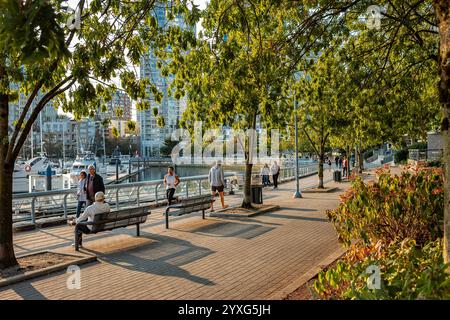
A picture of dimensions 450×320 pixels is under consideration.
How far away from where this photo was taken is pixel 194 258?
8625mm

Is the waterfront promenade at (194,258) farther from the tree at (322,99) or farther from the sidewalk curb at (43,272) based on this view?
the tree at (322,99)

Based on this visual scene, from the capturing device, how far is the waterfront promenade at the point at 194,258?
6570mm

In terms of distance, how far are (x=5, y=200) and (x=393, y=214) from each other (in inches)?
267

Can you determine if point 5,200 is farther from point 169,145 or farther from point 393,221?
point 169,145

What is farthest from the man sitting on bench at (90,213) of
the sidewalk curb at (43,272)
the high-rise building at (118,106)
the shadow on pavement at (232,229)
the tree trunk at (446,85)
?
the tree trunk at (446,85)

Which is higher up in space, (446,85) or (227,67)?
(227,67)

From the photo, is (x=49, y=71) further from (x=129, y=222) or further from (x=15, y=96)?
(x=129, y=222)

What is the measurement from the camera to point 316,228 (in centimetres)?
1197

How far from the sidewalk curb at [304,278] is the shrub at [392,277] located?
4.06 ft

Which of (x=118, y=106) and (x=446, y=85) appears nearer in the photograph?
(x=446, y=85)

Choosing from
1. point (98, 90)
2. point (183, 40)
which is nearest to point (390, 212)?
point (183, 40)

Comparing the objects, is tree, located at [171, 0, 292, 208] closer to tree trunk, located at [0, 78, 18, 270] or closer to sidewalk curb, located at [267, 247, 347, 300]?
tree trunk, located at [0, 78, 18, 270]

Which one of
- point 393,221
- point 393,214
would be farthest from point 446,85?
point 393,221
